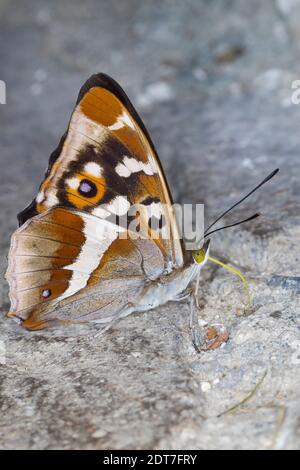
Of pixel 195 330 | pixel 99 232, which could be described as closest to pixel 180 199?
pixel 99 232

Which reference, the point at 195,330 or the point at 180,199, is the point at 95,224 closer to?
the point at 195,330

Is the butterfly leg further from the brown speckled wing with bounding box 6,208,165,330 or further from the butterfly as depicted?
the brown speckled wing with bounding box 6,208,165,330

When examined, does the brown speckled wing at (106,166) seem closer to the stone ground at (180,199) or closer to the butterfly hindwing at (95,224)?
→ the butterfly hindwing at (95,224)

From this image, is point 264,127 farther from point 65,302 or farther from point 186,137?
point 65,302

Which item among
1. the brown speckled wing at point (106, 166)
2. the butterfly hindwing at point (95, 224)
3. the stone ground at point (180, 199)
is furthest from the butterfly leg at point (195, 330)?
the brown speckled wing at point (106, 166)

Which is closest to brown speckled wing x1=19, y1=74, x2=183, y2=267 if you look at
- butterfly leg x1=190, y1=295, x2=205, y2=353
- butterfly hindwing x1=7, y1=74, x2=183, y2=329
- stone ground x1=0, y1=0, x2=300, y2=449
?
butterfly hindwing x1=7, y1=74, x2=183, y2=329

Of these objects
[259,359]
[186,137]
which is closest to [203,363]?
[259,359]
